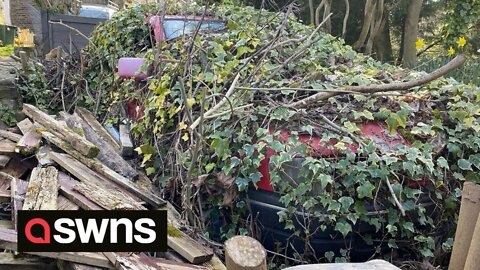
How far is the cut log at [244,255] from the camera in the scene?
2021 millimetres

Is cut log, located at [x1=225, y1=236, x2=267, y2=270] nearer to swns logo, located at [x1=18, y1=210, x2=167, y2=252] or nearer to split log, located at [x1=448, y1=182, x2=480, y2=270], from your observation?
swns logo, located at [x1=18, y1=210, x2=167, y2=252]

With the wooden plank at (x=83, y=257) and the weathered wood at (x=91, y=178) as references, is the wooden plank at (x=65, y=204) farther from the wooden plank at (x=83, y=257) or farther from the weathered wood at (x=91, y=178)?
the wooden plank at (x=83, y=257)

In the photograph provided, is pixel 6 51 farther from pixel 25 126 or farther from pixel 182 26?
pixel 182 26

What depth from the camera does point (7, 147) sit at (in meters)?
4.17

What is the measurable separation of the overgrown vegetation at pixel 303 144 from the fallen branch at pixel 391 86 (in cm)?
11

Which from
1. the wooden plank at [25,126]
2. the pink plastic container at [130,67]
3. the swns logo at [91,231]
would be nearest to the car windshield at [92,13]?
the wooden plank at [25,126]

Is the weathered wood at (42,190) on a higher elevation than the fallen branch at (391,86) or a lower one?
lower

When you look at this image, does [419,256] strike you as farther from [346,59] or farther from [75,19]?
[75,19]

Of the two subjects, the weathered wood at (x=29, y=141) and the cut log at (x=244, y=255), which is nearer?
the cut log at (x=244, y=255)

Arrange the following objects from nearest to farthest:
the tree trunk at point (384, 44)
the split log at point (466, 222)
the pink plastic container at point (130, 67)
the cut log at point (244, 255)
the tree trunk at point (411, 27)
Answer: the cut log at point (244, 255) < the split log at point (466, 222) < the pink plastic container at point (130, 67) < the tree trunk at point (411, 27) < the tree trunk at point (384, 44)

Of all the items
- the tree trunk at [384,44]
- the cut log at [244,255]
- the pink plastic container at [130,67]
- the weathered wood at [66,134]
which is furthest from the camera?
the tree trunk at [384,44]

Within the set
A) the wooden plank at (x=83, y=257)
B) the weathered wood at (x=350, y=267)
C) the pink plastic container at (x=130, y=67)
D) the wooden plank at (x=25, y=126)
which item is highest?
the pink plastic container at (x=130, y=67)

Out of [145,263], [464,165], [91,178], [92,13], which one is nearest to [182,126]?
[91,178]

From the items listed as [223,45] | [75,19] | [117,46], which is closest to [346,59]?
[223,45]
